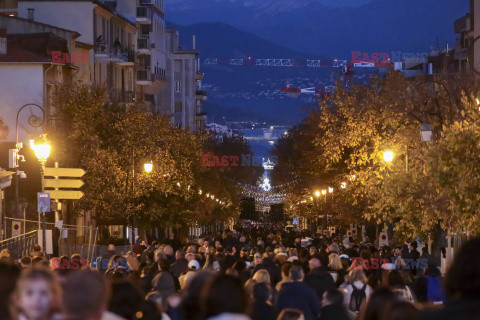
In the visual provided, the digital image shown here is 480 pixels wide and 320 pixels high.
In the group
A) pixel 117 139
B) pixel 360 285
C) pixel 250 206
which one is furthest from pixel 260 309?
pixel 250 206

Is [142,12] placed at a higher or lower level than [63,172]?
higher

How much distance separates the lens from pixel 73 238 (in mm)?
46500

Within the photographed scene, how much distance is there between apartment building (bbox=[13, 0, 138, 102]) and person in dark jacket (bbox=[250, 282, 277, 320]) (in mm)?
49767

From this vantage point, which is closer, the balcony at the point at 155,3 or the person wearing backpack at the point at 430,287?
the person wearing backpack at the point at 430,287

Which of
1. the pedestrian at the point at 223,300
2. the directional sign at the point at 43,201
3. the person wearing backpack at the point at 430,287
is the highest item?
the directional sign at the point at 43,201

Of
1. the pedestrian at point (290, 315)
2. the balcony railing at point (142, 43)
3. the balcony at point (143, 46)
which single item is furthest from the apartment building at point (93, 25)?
the pedestrian at point (290, 315)

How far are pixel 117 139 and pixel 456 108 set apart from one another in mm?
20941

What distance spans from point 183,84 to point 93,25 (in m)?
69.2

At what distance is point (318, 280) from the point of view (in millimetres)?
18359

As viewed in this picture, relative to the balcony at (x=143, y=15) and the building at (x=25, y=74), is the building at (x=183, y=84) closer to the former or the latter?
the balcony at (x=143, y=15)

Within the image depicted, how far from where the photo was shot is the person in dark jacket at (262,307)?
1280 cm

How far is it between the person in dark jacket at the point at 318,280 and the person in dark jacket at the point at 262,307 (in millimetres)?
4381

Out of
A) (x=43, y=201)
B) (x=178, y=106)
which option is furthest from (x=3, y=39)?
(x=178, y=106)

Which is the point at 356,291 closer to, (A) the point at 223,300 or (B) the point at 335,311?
(B) the point at 335,311
